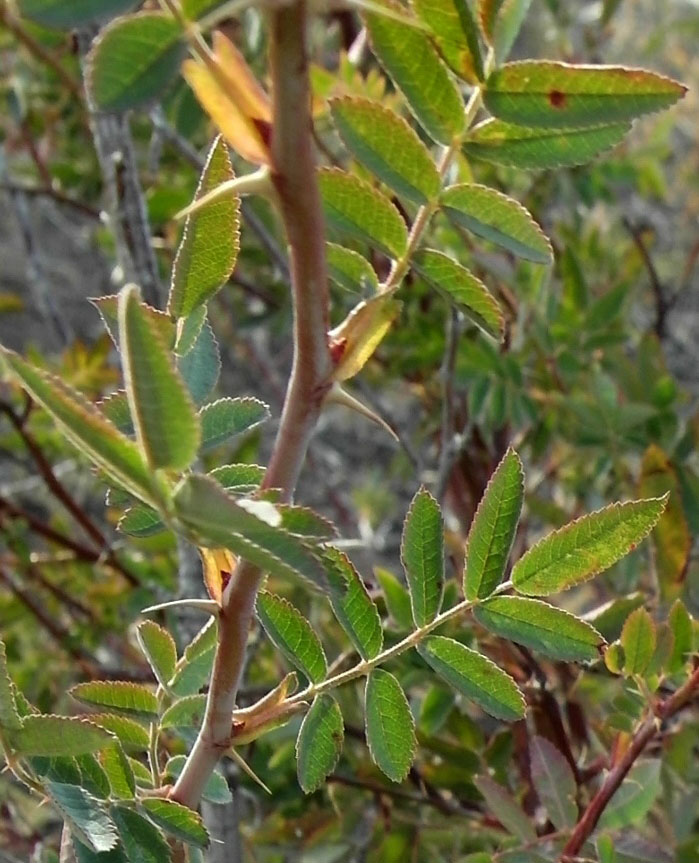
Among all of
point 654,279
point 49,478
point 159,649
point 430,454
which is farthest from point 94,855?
point 430,454

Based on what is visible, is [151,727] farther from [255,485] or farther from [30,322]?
[30,322]

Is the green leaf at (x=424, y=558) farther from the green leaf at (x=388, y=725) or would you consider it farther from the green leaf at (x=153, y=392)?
the green leaf at (x=153, y=392)

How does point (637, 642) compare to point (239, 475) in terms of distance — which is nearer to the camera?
point (239, 475)

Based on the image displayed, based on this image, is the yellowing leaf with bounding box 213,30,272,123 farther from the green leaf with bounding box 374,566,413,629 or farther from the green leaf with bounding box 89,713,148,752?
the green leaf with bounding box 374,566,413,629

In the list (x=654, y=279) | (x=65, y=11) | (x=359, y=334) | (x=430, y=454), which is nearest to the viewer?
(x=65, y=11)

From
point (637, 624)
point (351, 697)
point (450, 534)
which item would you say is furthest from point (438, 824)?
point (450, 534)

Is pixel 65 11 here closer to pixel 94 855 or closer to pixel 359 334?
pixel 359 334
